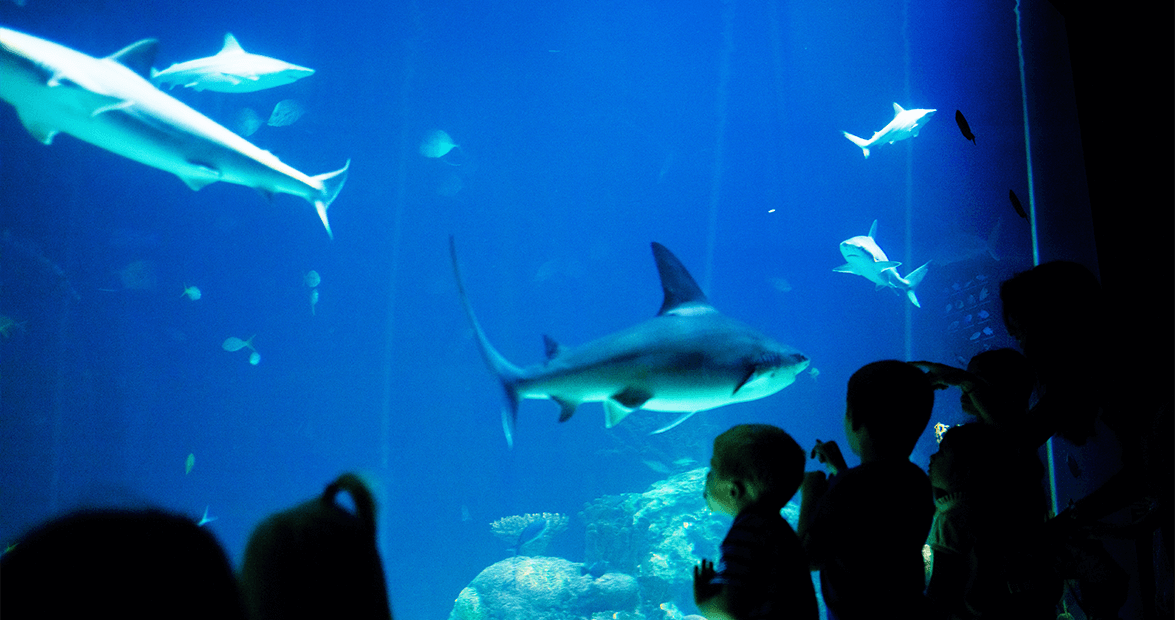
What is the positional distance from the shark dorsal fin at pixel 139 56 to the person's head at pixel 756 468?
357 centimetres

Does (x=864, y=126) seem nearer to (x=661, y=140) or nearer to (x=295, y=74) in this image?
(x=661, y=140)

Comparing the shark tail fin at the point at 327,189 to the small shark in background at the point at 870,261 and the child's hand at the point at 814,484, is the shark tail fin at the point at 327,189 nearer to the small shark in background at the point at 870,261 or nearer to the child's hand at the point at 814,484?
the child's hand at the point at 814,484

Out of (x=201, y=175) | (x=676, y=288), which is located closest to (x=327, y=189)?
(x=201, y=175)

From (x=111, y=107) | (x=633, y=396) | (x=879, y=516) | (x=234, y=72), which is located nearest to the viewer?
(x=879, y=516)

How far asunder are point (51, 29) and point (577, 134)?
23187mm

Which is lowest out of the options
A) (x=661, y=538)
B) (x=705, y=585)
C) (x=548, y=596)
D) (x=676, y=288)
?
(x=548, y=596)

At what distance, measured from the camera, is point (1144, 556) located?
2.11 m

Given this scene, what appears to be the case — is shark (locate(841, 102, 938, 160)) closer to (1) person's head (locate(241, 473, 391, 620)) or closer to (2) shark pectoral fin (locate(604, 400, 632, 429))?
(2) shark pectoral fin (locate(604, 400, 632, 429))

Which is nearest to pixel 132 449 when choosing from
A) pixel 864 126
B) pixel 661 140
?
pixel 661 140

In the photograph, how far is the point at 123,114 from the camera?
9.59 feet

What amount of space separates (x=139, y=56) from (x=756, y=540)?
3901mm

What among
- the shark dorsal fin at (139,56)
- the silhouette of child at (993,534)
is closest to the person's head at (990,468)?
the silhouette of child at (993,534)

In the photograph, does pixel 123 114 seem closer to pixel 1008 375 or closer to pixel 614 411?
pixel 614 411

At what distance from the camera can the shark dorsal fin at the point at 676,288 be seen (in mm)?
2729
